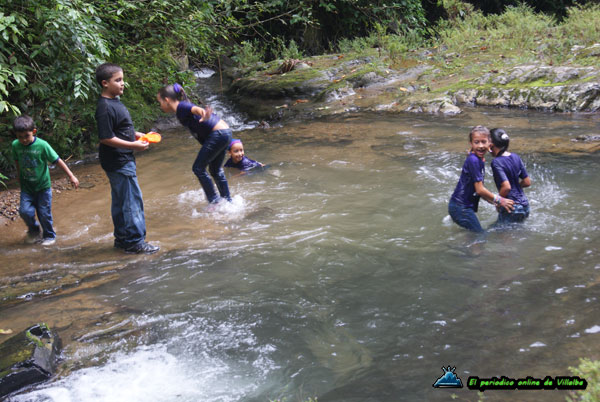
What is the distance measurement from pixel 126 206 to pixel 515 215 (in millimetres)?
3918

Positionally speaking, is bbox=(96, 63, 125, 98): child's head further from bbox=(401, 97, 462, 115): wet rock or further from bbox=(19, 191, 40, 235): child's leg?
bbox=(401, 97, 462, 115): wet rock

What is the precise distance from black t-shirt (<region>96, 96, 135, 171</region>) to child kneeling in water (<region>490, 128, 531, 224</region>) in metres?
3.56

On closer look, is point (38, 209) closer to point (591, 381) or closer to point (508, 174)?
point (508, 174)

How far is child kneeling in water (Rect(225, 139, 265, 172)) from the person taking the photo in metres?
7.19

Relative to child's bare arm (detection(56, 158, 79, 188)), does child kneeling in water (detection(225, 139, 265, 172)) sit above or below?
below

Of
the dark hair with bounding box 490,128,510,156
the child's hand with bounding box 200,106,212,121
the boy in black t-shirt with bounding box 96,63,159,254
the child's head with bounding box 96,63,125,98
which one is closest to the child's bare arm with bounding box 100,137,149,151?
the boy in black t-shirt with bounding box 96,63,159,254

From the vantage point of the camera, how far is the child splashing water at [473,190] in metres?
A: 4.61

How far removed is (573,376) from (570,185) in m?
4.21

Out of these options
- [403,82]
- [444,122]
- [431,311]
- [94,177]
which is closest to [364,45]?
[403,82]

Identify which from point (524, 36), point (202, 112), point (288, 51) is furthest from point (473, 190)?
point (288, 51)

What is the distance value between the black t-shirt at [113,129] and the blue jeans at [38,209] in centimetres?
114

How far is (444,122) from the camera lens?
387 inches

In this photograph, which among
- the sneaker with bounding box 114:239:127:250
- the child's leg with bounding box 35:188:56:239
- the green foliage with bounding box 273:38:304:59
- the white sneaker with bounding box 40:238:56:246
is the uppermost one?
the green foliage with bounding box 273:38:304:59

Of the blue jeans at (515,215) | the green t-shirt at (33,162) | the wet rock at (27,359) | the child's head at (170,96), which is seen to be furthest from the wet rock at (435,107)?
the wet rock at (27,359)
